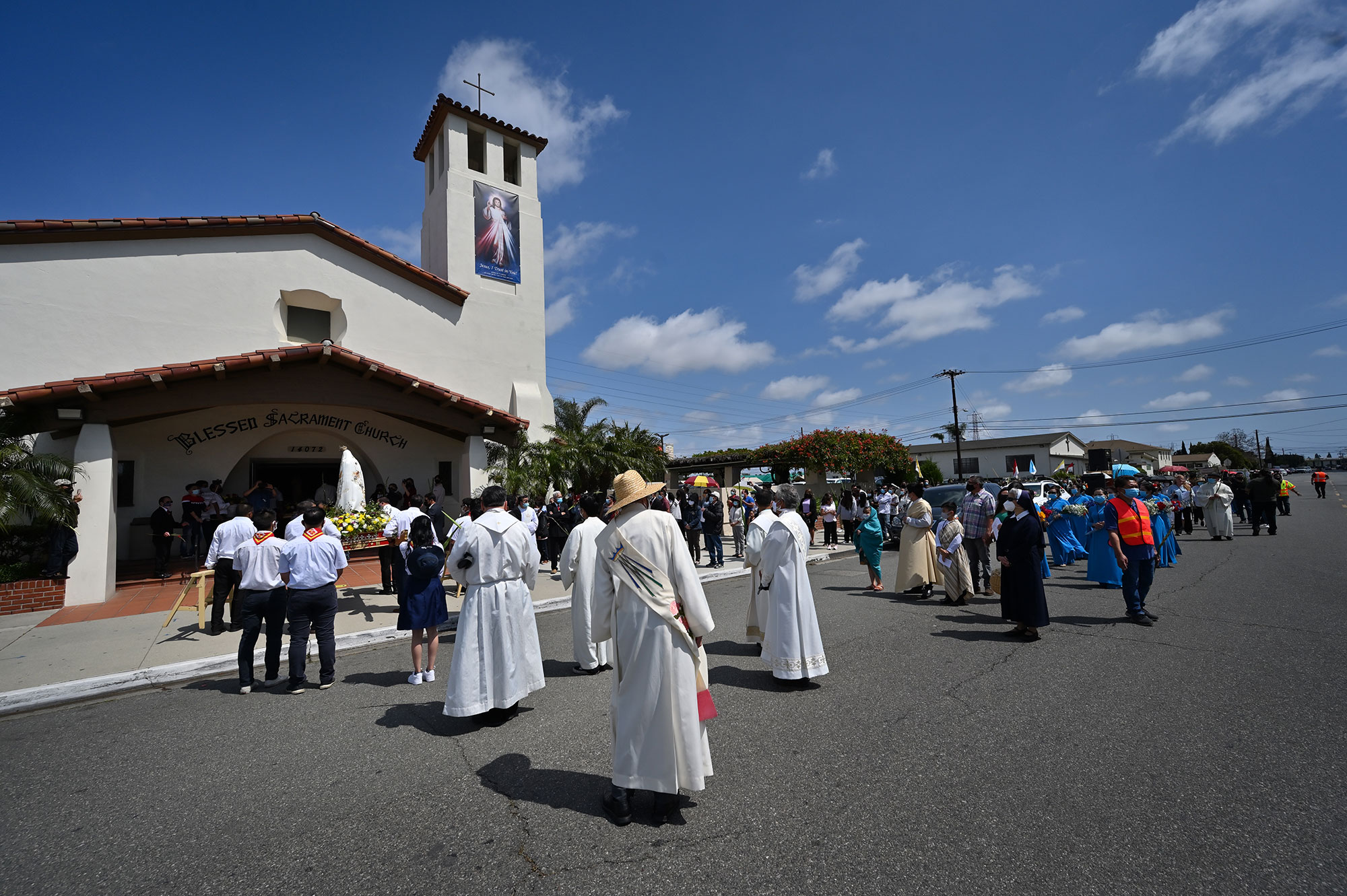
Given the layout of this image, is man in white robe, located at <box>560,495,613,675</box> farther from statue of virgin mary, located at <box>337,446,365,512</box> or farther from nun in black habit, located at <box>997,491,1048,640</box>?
statue of virgin mary, located at <box>337,446,365,512</box>

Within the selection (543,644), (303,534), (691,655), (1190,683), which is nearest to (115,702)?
(303,534)

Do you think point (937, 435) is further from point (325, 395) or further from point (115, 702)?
point (115, 702)

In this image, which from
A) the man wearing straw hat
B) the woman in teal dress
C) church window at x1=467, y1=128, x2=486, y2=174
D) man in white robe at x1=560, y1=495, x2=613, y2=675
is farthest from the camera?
church window at x1=467, y1=128, x2=486, y2=174

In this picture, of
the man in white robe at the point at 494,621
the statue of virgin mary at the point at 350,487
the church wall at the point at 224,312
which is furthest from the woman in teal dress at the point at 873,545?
the church wall at the point at 224,312

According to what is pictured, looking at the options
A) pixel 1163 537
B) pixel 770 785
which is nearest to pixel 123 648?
pixel 770 785

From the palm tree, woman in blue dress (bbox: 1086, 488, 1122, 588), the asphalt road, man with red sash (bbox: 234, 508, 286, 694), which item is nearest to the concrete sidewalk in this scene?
the asphalt road

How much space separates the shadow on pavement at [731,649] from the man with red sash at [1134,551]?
423 centimetres

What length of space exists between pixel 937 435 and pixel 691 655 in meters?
61.4

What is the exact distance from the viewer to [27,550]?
10398 mm

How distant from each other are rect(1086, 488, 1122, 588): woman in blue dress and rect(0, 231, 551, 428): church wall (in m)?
14.9

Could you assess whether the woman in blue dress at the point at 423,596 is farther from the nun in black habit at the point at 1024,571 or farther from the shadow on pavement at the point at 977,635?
the nun in black habit at the point at 1024,571

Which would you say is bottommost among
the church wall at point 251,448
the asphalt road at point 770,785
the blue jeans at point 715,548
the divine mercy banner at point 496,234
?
the asphalt road at point 770,785

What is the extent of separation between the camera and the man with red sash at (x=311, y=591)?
5715 millimetres

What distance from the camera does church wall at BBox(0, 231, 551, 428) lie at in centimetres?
1318
